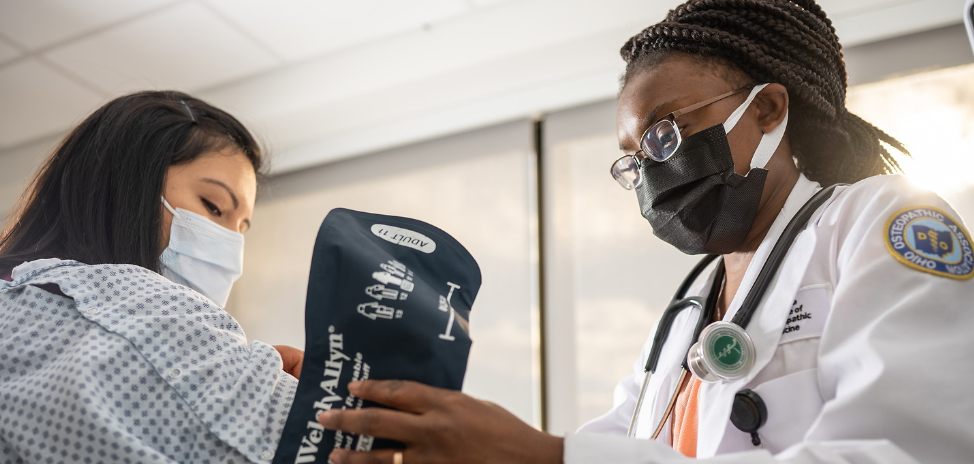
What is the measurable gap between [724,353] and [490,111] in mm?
2406

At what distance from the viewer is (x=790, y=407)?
3.50 feet

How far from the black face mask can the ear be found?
0.10 metres

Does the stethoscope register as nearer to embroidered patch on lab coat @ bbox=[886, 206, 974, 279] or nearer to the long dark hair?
embroidered patch on lab coat @ bbox=[886, 206, 974, 279]

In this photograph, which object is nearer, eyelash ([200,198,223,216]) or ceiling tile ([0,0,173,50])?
eyelash ([200,198,223,216])

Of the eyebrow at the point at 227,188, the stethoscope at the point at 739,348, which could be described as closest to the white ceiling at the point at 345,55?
the eyebrow at the point at 227,188

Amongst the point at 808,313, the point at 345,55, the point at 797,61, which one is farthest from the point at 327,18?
the point at 808,313

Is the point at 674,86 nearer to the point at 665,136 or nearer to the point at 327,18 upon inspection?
the point at 665,136

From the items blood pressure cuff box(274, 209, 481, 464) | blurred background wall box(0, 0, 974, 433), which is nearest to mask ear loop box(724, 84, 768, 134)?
blood pressure cuff box(274, 209, 481, 464)

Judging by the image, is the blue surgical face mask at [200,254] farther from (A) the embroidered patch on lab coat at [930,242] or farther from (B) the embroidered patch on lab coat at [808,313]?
(A) the embroidered patch on lab coat at [930,242]

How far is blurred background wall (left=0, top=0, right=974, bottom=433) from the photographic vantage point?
271cm

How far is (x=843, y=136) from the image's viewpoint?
148cm

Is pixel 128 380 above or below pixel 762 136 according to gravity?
below

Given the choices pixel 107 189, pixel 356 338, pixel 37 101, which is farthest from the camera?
pixel 37 101

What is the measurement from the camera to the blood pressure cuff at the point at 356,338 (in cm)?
80
